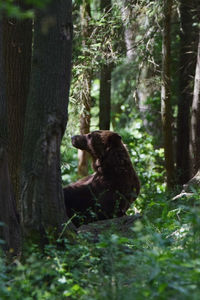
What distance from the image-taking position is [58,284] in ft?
14.9

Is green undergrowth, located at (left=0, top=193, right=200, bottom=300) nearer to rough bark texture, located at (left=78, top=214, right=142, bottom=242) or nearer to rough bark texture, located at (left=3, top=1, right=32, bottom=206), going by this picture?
rough bark texture, located at (left=78, top=214, right=142, bottom=242)

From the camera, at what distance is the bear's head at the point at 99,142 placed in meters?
10.0

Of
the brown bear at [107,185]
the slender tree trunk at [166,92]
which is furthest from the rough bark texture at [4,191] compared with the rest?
the slender tree trunk at [166,92]

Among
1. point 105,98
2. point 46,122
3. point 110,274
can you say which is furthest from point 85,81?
point 110,274

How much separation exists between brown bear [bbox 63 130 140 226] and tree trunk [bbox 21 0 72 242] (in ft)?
12.5

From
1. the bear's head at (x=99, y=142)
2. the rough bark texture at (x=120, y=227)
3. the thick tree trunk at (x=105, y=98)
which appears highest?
the thick tree trunk at (x=105, y=98)

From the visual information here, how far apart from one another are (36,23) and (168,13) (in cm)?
592

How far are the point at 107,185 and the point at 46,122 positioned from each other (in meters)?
4.27

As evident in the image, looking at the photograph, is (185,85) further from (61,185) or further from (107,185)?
(61,185)

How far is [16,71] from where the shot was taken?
8.84 meters

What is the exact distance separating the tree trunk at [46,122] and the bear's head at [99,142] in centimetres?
426

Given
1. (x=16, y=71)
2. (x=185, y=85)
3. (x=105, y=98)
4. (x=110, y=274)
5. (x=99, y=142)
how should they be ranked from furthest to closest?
(x=185, y=85) < (x=105, y=98) < (x=99, y=142) < (x=16, y=71) < (x=110, y=274)

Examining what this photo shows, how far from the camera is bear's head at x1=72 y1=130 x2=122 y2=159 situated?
32.9 ft

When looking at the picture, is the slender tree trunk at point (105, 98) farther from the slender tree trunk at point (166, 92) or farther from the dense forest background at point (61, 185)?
the slender tree trunk at point (166, 92)
